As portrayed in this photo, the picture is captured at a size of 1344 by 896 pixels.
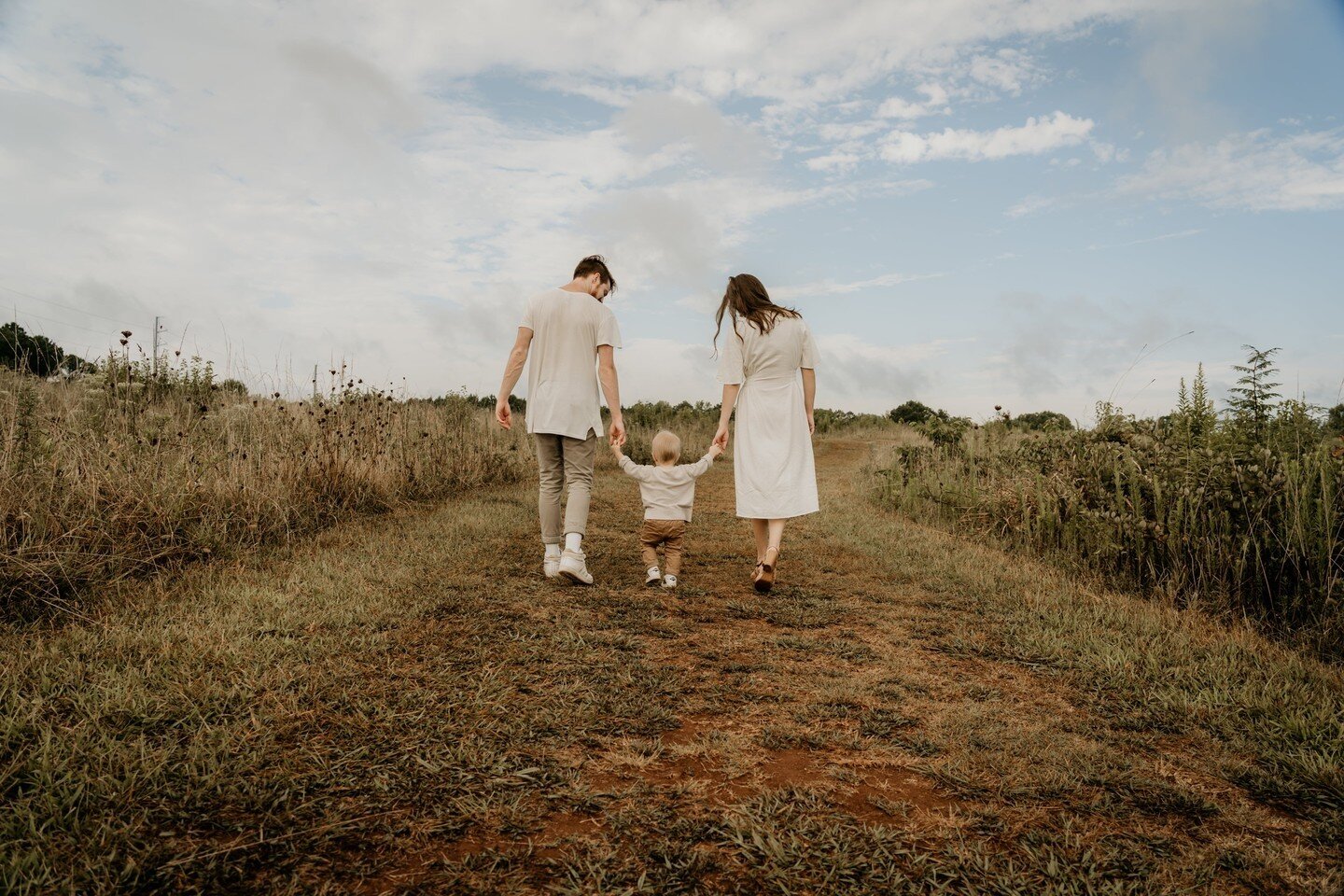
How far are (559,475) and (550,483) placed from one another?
0.10 meters

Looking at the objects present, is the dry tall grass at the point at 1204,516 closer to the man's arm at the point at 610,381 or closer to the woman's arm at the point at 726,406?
the woman's arm at the point at 726,406

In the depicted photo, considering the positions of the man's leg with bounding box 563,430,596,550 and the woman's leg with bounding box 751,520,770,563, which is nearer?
the man's leg with bounding box 563,430,596,550

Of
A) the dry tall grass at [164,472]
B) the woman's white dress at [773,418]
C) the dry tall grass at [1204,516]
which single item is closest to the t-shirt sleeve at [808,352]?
the woman's white dress at [773,418]

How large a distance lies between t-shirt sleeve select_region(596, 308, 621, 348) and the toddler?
0.80m

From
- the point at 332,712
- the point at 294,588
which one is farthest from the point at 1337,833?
the point at 294,588

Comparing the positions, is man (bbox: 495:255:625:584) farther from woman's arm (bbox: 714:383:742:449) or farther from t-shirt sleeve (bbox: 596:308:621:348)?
woman's arm (bbox: 714:383:742:449)

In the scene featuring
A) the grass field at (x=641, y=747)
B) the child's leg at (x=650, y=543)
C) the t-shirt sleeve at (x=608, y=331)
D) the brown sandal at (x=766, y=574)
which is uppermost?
the t-shirt sleeve at (x=608, y=331)

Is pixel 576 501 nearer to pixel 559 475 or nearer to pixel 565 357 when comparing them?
pixel 559 475

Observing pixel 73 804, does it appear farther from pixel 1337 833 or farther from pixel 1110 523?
pixel 1110 523

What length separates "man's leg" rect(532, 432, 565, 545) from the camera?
5695mm

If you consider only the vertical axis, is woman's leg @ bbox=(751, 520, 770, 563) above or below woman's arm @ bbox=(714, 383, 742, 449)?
below

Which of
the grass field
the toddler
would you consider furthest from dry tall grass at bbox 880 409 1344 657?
the toddler

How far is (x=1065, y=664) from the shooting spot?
410 cm

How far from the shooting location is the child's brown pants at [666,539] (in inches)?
229
